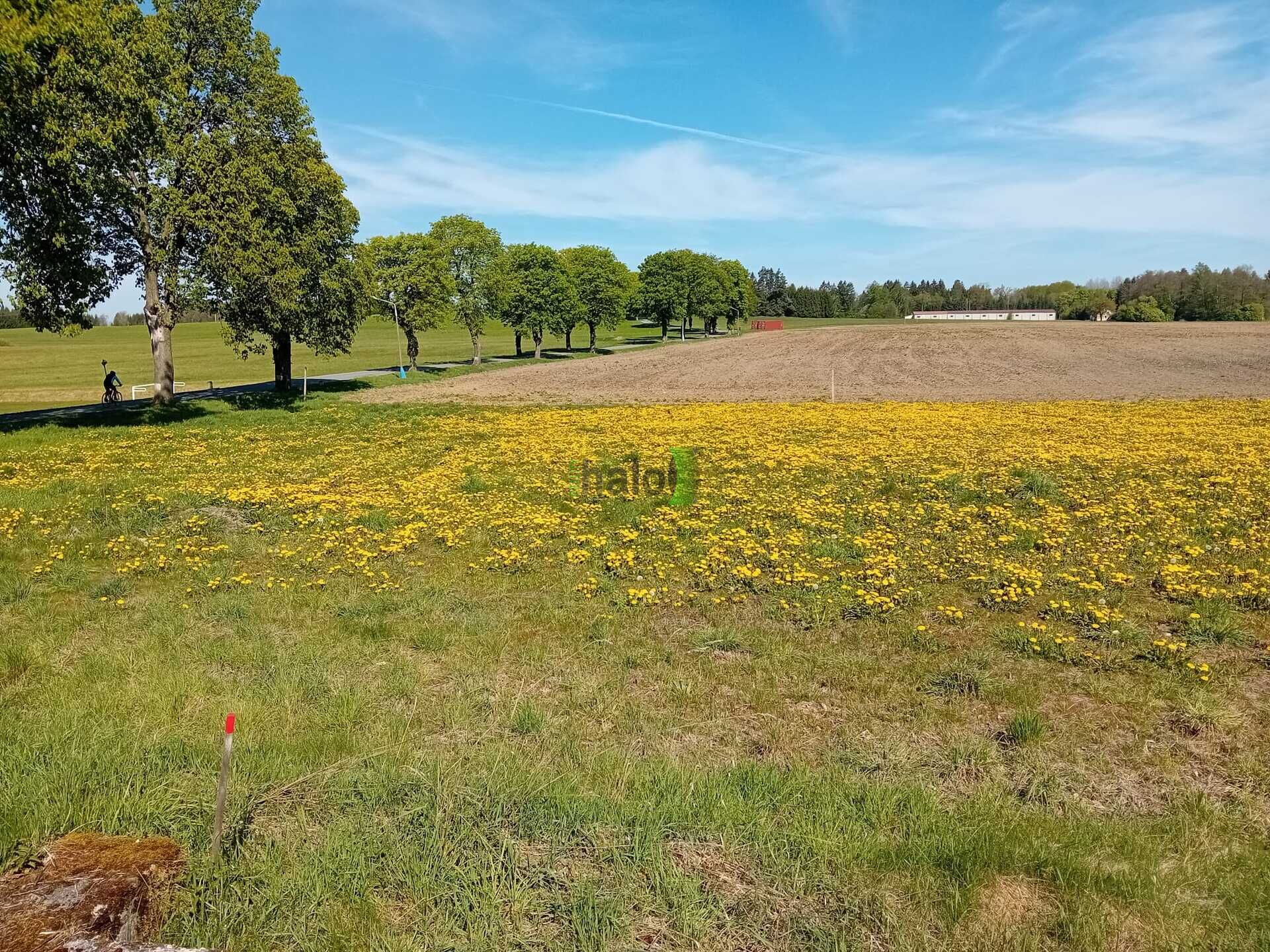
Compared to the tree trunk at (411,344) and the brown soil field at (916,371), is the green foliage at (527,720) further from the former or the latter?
the tree trunk at (411,344)

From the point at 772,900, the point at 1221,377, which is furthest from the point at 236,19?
the point at 1221,377

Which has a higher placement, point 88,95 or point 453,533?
point 88,95

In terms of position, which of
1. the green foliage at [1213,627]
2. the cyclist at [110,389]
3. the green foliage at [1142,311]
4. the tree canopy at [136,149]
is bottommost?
the green foliage at [1213,627]

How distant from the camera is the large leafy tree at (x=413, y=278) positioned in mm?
65875

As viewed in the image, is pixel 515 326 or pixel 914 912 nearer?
pixel 914 912

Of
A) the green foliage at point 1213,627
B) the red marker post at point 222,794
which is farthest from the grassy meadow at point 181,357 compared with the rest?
the green foliage at point 1213,627

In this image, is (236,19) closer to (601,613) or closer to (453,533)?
(453,533)

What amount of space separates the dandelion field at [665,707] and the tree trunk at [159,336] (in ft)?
57.6

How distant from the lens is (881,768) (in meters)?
5.91

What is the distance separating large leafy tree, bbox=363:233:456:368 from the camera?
216 ft

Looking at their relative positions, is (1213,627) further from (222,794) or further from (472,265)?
(472,265)

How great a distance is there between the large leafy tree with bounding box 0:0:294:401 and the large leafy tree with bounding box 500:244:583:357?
46208mm

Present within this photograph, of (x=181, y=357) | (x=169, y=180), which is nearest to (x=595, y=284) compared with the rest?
(x=181, y=357)

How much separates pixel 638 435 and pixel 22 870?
71.2 feet
